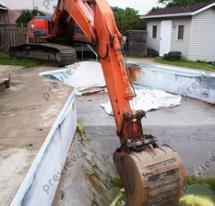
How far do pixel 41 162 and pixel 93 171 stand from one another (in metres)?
1.99

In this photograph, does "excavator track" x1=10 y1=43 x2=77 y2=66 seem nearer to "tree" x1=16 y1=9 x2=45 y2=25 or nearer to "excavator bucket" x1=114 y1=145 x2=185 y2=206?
"excavator bucket" x1=114 y1=145 x2=185 y2=206

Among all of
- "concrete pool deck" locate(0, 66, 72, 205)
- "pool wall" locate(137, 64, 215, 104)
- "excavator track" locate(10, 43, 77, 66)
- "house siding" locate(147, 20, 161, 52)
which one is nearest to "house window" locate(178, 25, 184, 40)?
"house siding" locate(147, 20, 161, 52)

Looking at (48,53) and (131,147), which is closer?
(131,147)

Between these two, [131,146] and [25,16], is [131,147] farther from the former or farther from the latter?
[25,16]

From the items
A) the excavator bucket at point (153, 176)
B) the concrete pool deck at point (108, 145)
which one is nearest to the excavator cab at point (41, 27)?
the concrete pool deck at point (108, 145)

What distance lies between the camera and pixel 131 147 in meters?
3.59

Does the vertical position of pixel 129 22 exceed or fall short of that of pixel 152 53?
it exceeds it

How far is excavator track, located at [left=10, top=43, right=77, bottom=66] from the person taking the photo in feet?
33.0

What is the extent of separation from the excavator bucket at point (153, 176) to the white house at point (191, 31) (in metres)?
14.1

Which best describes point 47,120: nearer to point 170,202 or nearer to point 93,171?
point 93,171

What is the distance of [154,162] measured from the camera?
3.37m

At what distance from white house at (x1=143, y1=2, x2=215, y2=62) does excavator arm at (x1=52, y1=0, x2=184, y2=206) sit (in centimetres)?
1313

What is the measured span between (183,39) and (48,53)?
344 inches

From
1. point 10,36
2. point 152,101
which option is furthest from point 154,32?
point 152,101
